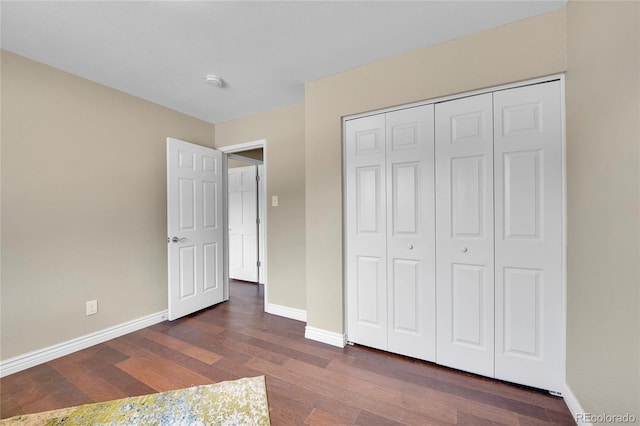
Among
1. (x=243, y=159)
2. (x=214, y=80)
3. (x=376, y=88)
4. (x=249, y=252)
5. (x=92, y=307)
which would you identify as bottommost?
(x=92, y=307)

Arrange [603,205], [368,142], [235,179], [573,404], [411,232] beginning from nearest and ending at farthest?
[603,205], [573,404], [411,232], [368,142], [235,179]

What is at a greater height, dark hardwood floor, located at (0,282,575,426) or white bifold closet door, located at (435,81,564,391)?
white bifold closet door, located at (435,81,564,391)

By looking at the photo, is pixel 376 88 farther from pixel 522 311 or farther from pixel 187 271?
pixel 187 271

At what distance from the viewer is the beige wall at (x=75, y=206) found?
6.26ft

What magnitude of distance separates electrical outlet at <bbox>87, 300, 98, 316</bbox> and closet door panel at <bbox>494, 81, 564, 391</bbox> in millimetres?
3310

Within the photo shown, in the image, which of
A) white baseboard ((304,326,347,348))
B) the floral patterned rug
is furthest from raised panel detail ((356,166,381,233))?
the floral patterned rug

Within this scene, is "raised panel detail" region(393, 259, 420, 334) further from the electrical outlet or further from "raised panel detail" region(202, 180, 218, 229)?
the electrical outlet

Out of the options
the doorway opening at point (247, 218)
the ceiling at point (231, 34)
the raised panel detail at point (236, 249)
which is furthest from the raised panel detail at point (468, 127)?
the raised panel detail at point (236, 249)

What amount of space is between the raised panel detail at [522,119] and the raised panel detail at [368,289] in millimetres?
1299

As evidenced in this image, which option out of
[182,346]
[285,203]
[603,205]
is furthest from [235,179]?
[603,205]

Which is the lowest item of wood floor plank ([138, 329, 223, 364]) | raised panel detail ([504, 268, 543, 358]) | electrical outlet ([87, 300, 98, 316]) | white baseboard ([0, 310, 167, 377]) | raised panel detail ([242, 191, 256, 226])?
wood floor plank ([138, 329, 223, 364])

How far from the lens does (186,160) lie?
2912 millimetres

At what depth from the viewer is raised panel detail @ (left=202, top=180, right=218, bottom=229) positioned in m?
3.12

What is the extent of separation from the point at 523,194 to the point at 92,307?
358cm
